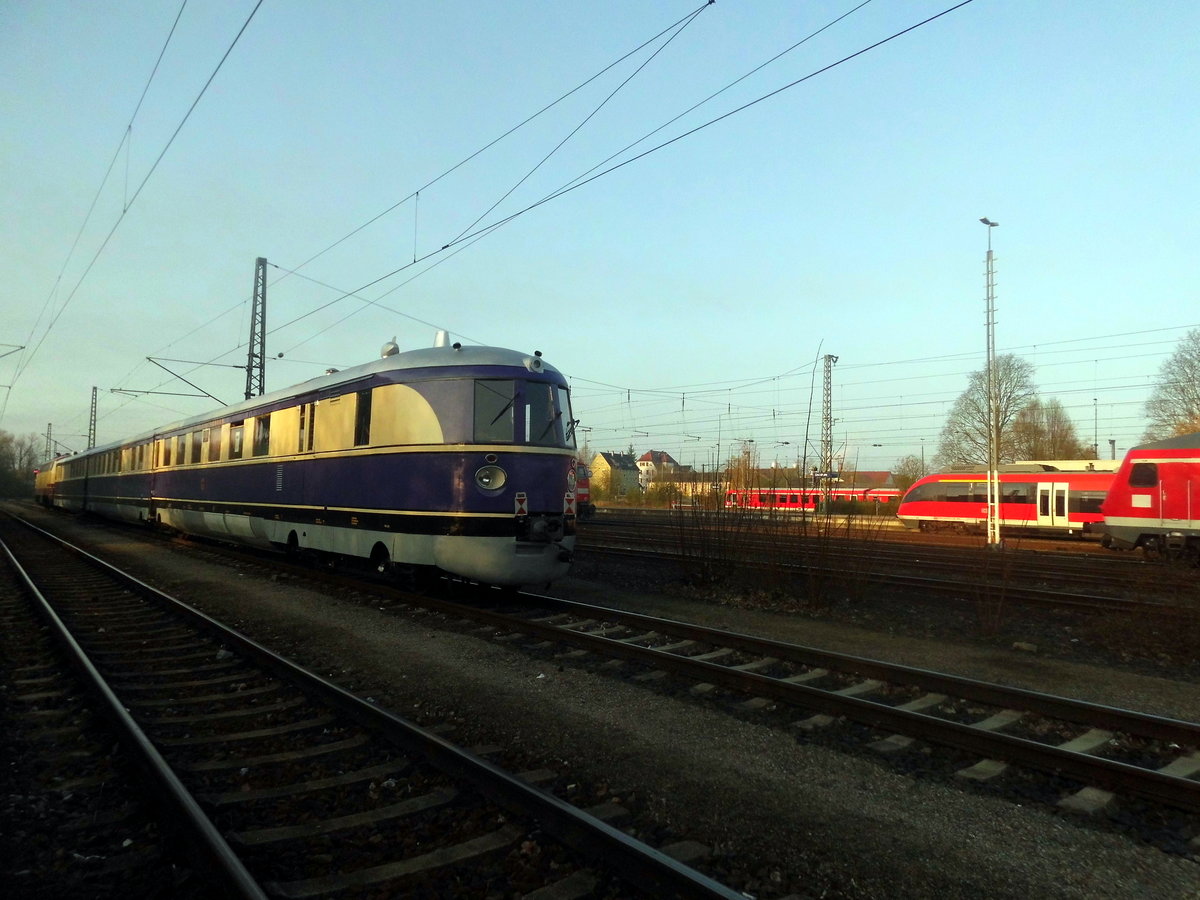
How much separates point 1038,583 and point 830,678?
378 inches

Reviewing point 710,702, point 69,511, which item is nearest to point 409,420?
point 710,702

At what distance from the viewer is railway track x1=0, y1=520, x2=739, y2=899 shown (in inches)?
133

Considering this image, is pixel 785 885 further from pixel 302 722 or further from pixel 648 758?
pixel 302 722

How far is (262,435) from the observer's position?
47.0 feet

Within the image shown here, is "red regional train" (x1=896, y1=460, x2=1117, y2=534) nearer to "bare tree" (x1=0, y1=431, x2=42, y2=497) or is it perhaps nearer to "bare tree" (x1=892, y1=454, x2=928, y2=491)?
"bare tree" (x1=892, y1=454, x2=928, y2=491)

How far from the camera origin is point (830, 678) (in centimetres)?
697

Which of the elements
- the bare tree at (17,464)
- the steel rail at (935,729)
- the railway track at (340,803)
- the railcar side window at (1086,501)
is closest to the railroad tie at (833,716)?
the steel rail at (935,729)

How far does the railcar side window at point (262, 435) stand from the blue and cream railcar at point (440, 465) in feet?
3.87

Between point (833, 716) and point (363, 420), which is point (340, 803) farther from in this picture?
point (363, 420)

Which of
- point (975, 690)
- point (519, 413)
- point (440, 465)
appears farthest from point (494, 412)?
point (975, 690)

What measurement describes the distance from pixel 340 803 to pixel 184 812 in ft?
2.48

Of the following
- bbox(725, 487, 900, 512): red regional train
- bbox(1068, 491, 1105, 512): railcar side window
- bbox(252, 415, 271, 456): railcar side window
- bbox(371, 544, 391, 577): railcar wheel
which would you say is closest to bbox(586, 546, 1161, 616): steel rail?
bbox(725, 487, 900, 512): red regional train

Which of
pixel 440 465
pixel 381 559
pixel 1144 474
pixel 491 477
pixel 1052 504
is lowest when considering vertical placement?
pixel 381 559

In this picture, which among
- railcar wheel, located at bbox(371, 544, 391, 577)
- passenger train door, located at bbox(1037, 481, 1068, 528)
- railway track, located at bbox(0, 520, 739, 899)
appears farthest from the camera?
passenger train door, located at bbox(1037, 481, 1068, 528)
